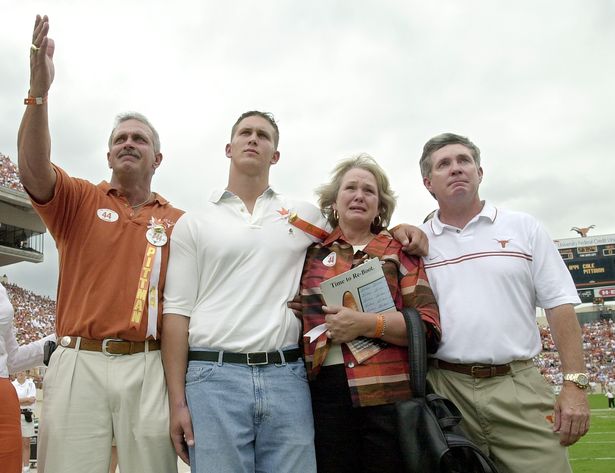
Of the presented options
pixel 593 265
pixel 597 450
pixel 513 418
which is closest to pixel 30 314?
pixel 597 450

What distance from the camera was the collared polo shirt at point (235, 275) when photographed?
10.3 feet

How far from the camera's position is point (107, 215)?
357 centimetres

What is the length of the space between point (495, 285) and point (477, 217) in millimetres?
464

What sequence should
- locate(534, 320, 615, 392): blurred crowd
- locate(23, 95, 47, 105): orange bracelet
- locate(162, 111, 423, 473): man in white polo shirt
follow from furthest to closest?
locate(534, 320, 615, 392): blurred crowd → locate(23, 95, 47, 105): orange bracelet → locate(162, 111, 423, 473): man in white polo shirt

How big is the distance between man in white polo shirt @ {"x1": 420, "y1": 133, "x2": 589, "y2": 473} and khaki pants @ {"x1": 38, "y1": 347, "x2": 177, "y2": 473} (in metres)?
1.63

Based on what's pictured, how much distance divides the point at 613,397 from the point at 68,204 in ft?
102

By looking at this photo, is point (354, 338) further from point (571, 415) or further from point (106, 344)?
point (106, 344)

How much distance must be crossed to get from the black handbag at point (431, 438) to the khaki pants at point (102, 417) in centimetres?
130

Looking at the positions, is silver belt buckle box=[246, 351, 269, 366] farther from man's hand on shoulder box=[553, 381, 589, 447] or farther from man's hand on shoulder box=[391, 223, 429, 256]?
man's hand on shoulder box=[553, 381, 589, 447]

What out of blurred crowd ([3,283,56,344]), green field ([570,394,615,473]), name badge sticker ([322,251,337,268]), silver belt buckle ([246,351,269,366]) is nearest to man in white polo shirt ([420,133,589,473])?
name badge sticker ([322,251,337,268])

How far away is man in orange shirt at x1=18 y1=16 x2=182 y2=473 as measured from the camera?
3.13m

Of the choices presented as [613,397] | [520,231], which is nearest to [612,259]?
[613,397]

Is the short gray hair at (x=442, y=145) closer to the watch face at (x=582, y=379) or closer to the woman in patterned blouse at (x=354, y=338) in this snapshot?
the woman in patterned blouse at (x=354, y=338)

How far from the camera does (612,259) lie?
47.0 meters
